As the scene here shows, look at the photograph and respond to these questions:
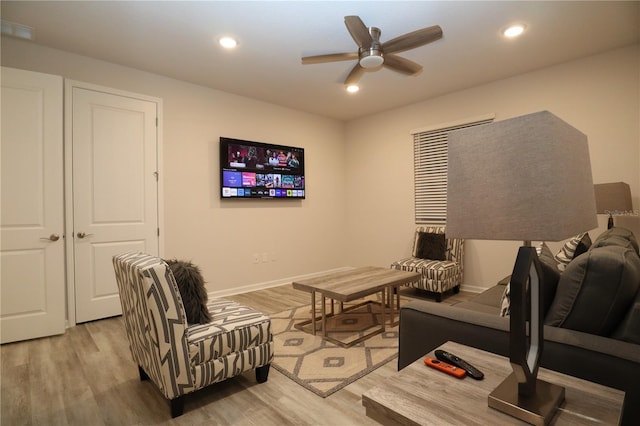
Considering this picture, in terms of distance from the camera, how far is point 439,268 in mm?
3826

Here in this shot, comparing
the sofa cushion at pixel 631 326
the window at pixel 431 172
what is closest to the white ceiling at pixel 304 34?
the window at pixel 431 172

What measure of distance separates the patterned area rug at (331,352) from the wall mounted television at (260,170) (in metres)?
1.84

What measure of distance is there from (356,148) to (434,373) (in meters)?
4.98

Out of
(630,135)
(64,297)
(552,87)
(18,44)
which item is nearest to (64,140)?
(18,44)

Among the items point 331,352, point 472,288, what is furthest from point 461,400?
point 472,288

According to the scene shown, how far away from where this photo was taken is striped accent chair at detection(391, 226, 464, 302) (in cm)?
379

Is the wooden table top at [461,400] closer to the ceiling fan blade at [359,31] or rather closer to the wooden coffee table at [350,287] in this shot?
the wooden coffee table at [350,287]

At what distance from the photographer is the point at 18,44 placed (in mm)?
2984

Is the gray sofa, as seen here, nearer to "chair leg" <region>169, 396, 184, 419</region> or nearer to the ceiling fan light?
"chair leg" <region>169, 396, 184, 419</region>

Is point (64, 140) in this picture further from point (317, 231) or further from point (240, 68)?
point (317, 231)

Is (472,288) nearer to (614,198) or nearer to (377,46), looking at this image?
(614,198)

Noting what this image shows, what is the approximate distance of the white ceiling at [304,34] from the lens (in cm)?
254

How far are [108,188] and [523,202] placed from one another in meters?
3.74

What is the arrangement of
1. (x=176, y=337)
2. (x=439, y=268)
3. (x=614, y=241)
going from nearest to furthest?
(x=176, y=337) < (x=614, y=241) < (x=439, y=268)
